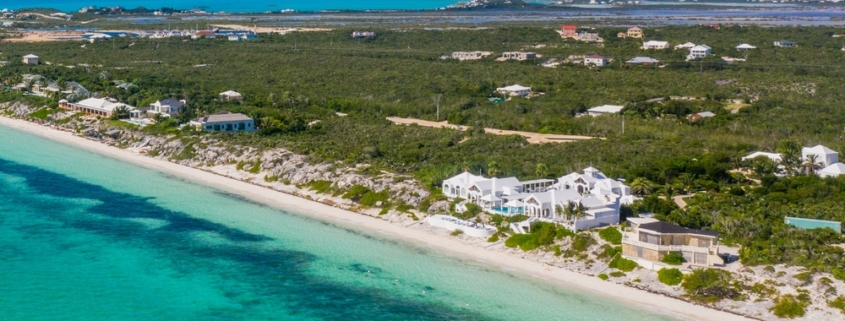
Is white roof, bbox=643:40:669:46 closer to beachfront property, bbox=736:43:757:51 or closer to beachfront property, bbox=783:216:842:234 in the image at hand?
beachfront property, bbox=736:43:757:51

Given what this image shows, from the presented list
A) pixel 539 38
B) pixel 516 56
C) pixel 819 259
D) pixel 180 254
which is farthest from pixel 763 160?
pixel 539 38

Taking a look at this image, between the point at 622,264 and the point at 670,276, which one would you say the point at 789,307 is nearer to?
the point at 670,276

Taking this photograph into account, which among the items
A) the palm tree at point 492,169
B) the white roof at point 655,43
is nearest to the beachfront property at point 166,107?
the palm tree at point 492,169

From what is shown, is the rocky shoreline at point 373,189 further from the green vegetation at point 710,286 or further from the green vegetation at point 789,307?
the green vegetation at point 710,286

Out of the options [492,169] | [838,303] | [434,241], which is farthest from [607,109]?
[838,303]

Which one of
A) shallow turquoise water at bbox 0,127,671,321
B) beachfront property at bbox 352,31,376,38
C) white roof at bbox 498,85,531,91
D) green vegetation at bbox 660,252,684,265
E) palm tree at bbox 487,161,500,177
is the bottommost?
shallow turquoise water at bbox 0,127,671,321

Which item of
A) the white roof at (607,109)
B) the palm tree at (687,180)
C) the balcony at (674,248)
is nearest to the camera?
the balcony at (674,248)

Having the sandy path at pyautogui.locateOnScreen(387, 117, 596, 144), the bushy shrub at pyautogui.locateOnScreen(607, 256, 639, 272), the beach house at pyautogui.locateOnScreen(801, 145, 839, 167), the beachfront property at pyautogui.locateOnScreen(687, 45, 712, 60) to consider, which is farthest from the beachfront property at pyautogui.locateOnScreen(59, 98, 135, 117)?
the beachfront property at pyautogui.locateOnScreen(687, 45, 712, 60)
